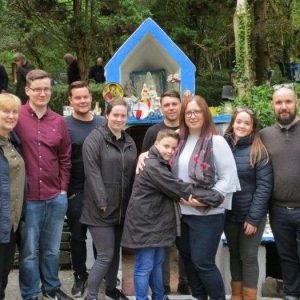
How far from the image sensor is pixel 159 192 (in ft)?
12.6

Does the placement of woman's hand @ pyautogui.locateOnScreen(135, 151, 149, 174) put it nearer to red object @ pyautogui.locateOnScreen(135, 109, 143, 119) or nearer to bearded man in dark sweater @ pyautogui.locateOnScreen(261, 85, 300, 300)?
bearded man in dark sweater @ pyautogui.locateOnScreen(261, 85, 300, 300)

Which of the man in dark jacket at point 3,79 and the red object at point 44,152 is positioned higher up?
the man in dark jacket at point 3,79

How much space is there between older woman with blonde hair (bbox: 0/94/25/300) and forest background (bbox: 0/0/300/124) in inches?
395

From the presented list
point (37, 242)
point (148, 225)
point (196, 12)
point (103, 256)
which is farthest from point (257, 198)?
point (196, 12)

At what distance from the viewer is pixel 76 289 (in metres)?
4.53

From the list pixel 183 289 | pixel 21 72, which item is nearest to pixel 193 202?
pixel 183 289

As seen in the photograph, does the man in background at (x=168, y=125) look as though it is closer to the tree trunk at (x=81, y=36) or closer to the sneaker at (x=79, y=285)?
the sneaker at (x=79, y=285)

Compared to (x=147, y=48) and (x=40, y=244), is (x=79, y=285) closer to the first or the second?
(x=40, y=244)

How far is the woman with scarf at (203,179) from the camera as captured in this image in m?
3.76

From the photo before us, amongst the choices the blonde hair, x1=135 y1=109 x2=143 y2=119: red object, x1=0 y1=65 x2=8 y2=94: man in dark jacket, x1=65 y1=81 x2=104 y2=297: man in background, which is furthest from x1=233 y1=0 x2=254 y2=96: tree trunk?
the blonde hair

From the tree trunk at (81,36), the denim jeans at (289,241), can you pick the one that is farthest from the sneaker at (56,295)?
the tree trunk at (81,36)

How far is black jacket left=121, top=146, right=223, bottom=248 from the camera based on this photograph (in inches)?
151

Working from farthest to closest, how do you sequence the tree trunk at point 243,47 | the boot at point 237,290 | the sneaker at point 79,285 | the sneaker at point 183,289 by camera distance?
the tree trunk at point 243,47 → the sneaker at point 183,289 → the sneaker at point 79,285 → the boot at point 237,290

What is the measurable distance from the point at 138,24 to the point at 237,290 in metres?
10.8
